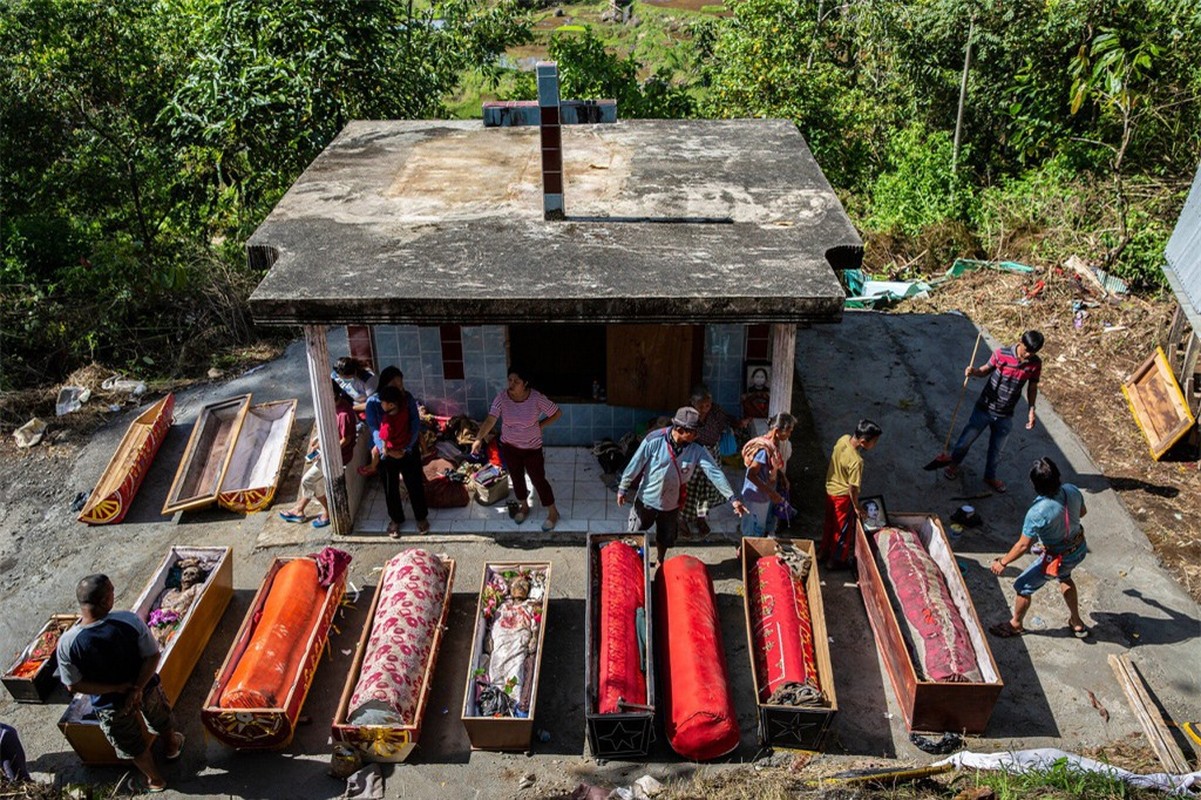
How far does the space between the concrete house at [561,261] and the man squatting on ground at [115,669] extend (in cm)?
277

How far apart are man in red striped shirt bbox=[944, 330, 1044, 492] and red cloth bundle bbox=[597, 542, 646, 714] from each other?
4.27 metres

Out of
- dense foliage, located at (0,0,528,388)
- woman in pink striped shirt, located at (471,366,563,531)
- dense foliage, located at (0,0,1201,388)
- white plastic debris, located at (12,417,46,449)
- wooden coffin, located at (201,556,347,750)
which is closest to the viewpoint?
wooden coffin, located at (201,556,347,750)

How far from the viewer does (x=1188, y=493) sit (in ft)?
32.0

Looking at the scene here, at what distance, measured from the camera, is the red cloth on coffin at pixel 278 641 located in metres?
6.72

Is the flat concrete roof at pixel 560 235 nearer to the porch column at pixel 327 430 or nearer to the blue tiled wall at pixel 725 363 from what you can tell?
the porch column at pixel 327 430

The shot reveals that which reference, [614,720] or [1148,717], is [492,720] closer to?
[614,720]

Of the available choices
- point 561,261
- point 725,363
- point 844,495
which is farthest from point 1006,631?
point 561,261

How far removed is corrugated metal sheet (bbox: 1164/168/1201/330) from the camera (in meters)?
9.70

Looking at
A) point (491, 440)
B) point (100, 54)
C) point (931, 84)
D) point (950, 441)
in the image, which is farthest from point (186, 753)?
point (931, 84)

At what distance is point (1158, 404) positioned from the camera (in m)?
10.8

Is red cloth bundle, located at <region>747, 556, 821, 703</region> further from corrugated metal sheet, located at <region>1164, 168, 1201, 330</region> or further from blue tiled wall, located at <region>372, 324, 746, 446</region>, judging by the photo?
corrugated metal sheet, located at <region>1164, 168, 1201, 330</region>

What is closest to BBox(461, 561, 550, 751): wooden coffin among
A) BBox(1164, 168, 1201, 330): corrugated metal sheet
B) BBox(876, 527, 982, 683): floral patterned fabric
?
BBox(876, 527, 982, 683): floral patterned fabric

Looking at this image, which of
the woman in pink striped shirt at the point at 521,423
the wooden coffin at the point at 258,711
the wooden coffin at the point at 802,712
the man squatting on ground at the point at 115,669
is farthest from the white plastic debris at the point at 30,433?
the wooden coffin at the point at 802,712

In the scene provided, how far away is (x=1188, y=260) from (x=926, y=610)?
6.08m
